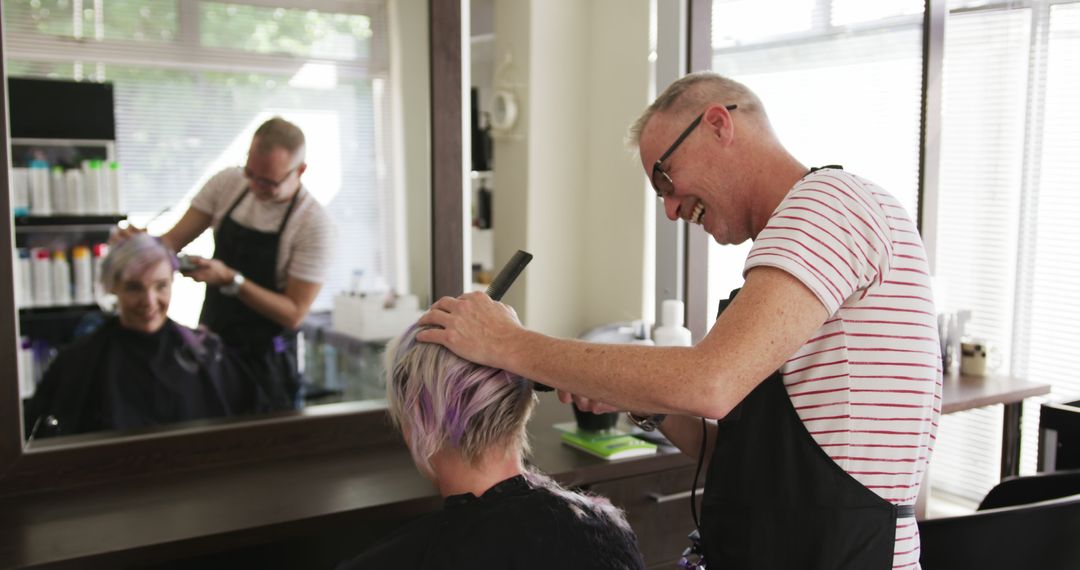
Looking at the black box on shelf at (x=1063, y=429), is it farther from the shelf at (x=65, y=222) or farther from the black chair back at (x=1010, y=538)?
the shelf at (x=65, y=222)

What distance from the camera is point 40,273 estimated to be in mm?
1732

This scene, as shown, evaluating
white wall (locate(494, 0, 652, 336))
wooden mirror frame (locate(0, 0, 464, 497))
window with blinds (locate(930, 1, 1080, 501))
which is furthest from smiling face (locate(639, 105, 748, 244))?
window with blinds (locate(930, 1, 1080, 501))

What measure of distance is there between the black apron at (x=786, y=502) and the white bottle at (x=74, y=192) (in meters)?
1.39

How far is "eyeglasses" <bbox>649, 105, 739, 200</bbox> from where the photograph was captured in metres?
1.35

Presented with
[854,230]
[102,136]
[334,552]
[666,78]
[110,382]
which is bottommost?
[334,552]

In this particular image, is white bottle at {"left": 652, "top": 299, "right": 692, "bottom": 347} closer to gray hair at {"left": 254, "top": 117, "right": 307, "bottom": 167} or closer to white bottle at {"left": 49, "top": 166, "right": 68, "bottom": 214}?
gray hair at {"left": 254, "top": 117, "right": 307, "bottom": 167}

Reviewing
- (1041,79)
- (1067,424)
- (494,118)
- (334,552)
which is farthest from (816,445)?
(1041,79)

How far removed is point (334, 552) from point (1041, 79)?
325cm

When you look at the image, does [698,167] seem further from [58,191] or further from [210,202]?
[58,191]

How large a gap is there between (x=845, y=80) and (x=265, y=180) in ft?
7.78

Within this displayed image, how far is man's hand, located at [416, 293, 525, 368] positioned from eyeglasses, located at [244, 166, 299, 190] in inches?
32.8

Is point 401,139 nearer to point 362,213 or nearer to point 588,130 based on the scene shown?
point 362,213

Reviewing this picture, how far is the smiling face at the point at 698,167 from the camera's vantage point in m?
1.35

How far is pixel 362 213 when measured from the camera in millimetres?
2127
